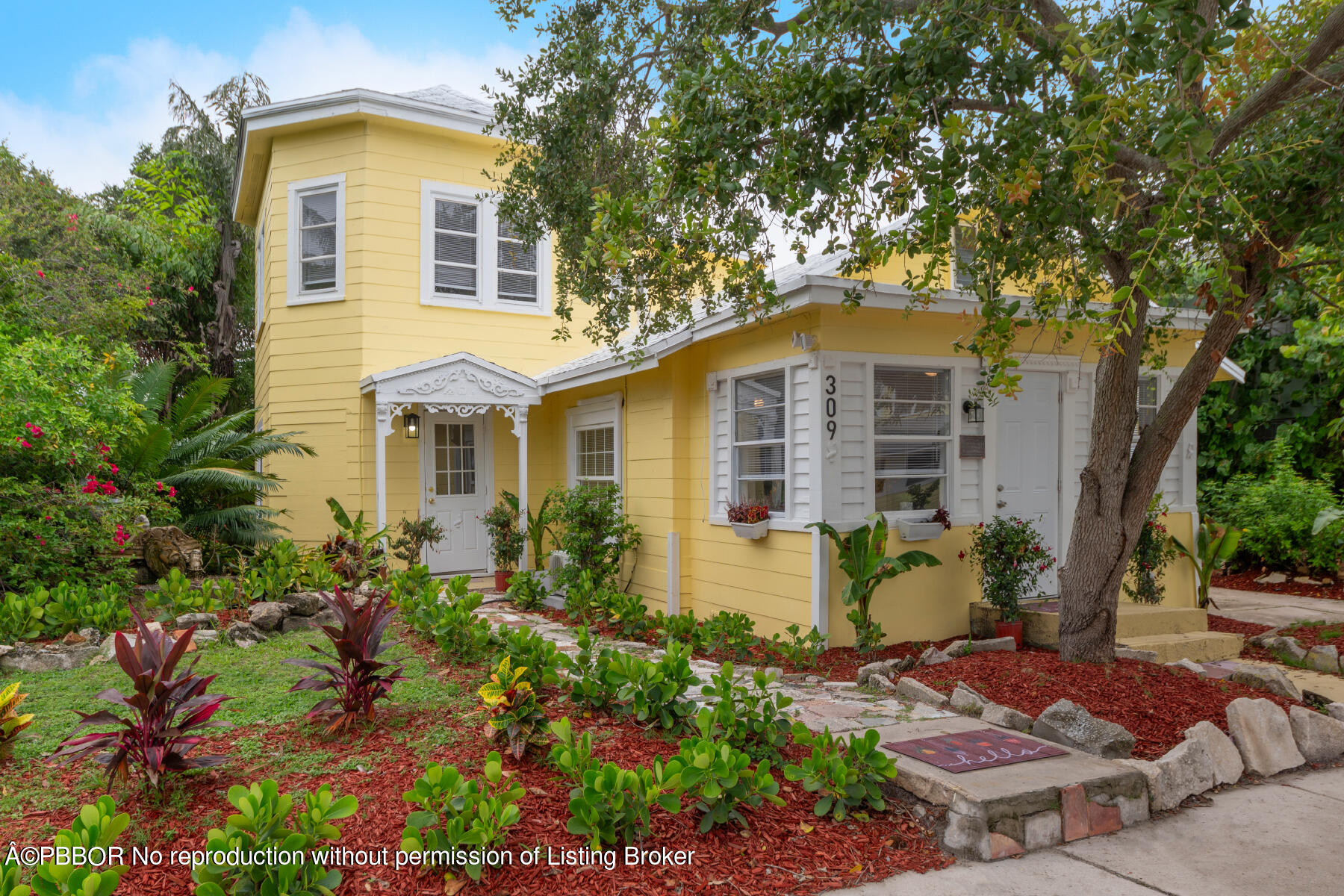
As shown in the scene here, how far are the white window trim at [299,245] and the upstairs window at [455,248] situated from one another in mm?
1133

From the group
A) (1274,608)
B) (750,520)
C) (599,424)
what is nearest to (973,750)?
(750,520)

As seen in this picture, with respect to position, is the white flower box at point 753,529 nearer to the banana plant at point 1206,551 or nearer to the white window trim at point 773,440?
the white window trim at point 773,440

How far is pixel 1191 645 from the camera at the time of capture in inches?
265

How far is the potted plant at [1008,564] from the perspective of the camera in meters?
6.68

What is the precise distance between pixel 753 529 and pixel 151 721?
Result: 15.5 ft

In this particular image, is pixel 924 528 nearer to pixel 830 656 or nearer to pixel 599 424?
pixel 830 656

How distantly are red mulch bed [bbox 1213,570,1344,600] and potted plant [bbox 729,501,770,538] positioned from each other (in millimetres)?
7873

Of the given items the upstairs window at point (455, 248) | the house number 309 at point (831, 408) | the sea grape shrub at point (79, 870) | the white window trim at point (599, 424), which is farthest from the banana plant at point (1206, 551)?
the upstairs window at point (455, 248)

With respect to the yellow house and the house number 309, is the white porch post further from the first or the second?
the house number 309

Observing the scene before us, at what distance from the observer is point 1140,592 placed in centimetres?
772

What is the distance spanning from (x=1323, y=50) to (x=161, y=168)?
16561 mm

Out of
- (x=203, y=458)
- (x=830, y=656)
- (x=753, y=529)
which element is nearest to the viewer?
(x=830, y=656)

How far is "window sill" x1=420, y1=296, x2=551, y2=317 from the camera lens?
10.7m

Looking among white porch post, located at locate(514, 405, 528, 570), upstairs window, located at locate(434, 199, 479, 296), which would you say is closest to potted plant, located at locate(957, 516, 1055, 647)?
white porch post, located at locate(514, 405, 528, 570)
